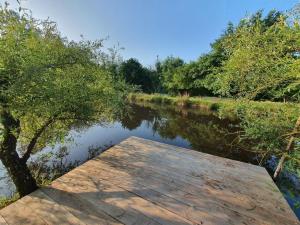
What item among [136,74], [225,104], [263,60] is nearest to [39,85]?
[263,60]

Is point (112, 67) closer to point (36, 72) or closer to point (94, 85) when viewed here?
point (94, 85)

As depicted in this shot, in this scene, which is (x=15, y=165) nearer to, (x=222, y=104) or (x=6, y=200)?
(x=6, y=200)

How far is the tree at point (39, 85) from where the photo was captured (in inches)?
87.3

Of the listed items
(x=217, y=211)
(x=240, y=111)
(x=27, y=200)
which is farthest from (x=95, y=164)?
(x=240, y=111)

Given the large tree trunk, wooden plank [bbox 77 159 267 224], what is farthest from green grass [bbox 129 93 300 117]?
the large tree trunk

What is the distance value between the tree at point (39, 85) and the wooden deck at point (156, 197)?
838 millimetres

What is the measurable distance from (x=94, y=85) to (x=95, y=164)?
62.7 inches

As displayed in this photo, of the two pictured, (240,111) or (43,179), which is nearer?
(43,179)

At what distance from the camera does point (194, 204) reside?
7.82ft

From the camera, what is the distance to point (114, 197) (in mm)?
2488

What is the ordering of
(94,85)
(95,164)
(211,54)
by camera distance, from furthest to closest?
(211,54) < (94,85) < (95,164)

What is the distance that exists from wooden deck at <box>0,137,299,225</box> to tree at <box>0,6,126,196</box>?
0.84 metres

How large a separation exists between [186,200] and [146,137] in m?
5.17

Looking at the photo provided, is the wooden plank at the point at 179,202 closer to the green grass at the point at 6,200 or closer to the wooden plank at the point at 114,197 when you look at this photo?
the wooden plank at the point at 114,197
